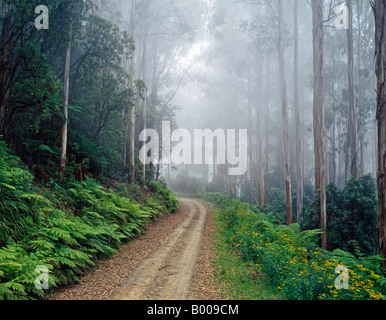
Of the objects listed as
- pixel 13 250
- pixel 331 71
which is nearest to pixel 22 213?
pixel 13 250

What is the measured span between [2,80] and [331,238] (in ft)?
47.0

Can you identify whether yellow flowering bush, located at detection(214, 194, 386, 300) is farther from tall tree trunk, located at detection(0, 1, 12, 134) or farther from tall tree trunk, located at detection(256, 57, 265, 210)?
tall tree trunk, located at detection(256, 57, 265, 210)

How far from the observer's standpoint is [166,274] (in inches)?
233

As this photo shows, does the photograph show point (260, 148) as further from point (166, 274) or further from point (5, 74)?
point (5, 74)

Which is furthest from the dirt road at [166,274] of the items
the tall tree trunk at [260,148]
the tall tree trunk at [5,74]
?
the tall tree trunk at [260,148]

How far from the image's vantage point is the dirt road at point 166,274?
481 cm

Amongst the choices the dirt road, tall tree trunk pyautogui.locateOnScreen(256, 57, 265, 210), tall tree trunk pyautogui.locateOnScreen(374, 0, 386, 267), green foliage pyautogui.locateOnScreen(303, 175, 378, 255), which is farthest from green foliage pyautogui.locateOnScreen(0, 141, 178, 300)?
tall tree trunk pyautogui.locateOnScreen(256, 57, 265, 210)

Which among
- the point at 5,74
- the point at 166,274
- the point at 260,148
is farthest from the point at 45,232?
the point at 260,148

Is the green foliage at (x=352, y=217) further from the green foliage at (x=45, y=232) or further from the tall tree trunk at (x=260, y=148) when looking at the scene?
the tall tree trunk at (x=260, y=148)

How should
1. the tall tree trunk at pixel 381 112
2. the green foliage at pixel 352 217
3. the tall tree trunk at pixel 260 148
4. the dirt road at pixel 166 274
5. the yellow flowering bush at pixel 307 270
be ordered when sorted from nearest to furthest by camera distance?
the yellow flowering bush at pixel 307 270
the dirt road at pixel 166 274
the tall tree trunk at pixel 381 112
the green foliage at pixel 352 217
the tall tree trunk at pixel 260 148

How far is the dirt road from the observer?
481cm

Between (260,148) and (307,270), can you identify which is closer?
(307,270)
